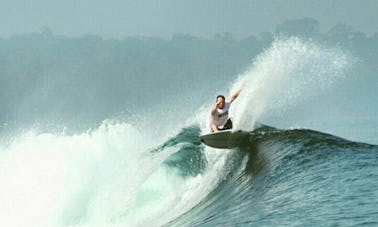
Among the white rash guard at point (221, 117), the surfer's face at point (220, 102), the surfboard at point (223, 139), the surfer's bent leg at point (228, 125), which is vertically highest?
Answer: the surfer's face at point (220, 102)

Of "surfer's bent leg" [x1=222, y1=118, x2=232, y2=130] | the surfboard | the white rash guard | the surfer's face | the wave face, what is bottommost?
the wave face

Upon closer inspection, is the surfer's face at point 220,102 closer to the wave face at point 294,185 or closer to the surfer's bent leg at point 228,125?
the surfer's bent leg at point 228,125

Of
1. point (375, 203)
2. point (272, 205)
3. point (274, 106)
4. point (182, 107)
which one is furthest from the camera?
point (182, 107)

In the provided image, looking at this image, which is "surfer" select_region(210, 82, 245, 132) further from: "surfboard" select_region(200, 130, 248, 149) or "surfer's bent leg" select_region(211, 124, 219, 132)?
"surfboard" select_region(200, 130, 248, 149)

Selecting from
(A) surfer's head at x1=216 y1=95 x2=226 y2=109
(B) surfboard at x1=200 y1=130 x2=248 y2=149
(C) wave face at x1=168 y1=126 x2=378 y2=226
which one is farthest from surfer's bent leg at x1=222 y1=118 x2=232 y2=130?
(C) wave face at x1=168 y1=126 x2=378 y2=226

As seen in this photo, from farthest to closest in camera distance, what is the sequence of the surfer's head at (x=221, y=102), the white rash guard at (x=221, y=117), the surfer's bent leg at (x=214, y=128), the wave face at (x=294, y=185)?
the surfer's bent leg at (x=214, y=128) → the white rash guard at (x=221, y=117) → the surfer's head at (x=221, y=102) → the wave face at (x=294, y=185)

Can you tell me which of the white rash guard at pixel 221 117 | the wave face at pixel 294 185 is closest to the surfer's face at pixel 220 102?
the white rash guard at pixel 221 117

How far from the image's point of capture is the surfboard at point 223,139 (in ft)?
60.7

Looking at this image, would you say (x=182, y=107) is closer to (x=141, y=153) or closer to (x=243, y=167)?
(x=141, y=153)

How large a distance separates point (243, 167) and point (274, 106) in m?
4.72

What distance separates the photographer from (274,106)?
845 inches

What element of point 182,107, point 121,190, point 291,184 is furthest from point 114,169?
point 182,107

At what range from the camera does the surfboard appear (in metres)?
18.5

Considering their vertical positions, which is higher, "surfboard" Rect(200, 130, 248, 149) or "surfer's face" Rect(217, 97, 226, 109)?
"surfer's face" Rect(217, 97, 226, 109)
